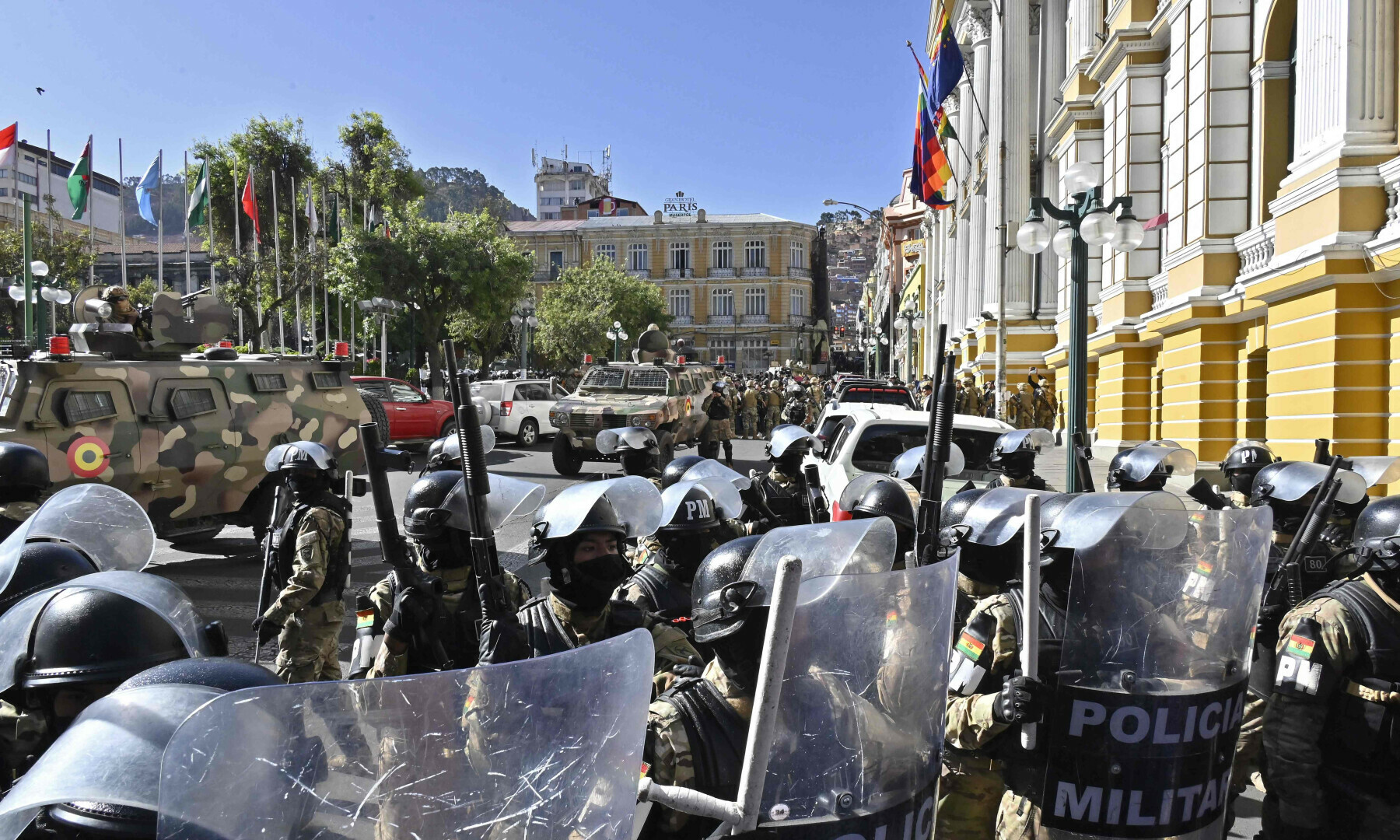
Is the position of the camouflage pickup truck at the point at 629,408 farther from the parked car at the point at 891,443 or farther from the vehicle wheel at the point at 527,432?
the parked car at the point at 891,443

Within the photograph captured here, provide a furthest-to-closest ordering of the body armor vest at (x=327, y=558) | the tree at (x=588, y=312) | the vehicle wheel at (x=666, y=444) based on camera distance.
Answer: the tree at (x=588, y=312) → the vehicle wheel at (x=666, y=444) → the body armor vest at (x=327, y=558)

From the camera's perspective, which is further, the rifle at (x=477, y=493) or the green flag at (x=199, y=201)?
the green flag at (x=199, y=201)

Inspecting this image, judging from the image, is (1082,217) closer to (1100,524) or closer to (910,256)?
(1100,524)

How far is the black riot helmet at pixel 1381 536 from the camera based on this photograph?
9.51ft

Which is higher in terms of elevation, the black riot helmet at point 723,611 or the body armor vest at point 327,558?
the black riot helmet at point 723,611

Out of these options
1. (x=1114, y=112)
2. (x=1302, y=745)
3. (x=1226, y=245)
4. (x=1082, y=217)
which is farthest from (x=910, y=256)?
(x=1302, y=745)

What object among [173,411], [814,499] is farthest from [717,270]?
[814,499]

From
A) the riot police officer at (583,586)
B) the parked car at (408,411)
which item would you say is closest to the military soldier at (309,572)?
the riot police officer at (583,586)

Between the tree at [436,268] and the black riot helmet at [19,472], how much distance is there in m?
28.4

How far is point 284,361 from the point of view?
11578 mm

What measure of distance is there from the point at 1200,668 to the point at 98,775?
2.45 m

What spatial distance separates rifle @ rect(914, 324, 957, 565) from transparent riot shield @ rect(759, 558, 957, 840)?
1085 millimetres

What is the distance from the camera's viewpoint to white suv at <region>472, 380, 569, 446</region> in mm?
22500

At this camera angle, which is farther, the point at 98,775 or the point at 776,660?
the point at 776,660
